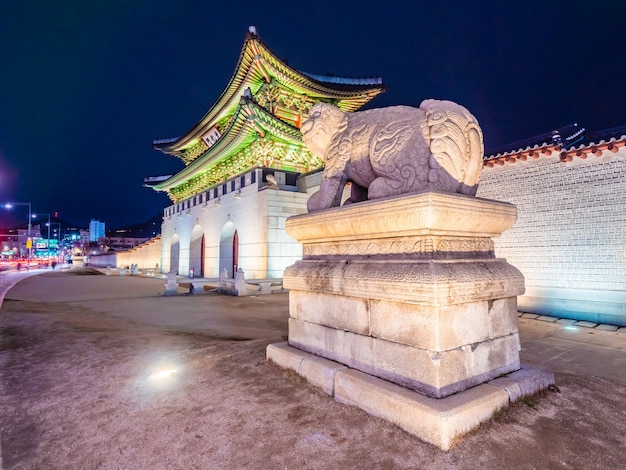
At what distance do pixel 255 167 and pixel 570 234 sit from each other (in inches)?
496

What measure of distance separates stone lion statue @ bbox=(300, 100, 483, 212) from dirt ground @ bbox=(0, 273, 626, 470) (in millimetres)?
1736

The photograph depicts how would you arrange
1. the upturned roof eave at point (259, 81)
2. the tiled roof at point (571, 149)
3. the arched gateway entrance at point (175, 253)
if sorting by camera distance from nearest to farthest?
the tiled roof at point (571, 149) → the upturned roof eave at point (259, 81) → the arched gateway entrance at point (175, 253)

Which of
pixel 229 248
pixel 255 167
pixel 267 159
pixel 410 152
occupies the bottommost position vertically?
pixel 229 248

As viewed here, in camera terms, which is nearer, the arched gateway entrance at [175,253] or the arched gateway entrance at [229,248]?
the arched gateway entrance at [229,248]

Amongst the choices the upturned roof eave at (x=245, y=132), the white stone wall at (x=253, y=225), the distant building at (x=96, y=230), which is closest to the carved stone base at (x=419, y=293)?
the white stone wall at (x=253, y=225)

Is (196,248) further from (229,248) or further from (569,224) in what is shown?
(569,224)

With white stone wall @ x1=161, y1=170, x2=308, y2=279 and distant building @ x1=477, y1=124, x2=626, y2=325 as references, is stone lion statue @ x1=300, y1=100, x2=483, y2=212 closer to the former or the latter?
distant building @ x1=477, y1=124, x2=626, y2=325

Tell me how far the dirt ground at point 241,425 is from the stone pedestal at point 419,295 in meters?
0.22

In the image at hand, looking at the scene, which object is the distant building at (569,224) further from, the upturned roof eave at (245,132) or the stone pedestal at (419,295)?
the upturned roof eave at (245,132)

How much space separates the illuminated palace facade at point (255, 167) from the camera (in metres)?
14.8

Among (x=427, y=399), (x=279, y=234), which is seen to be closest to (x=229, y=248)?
(x=279, y=234)

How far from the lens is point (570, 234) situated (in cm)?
755

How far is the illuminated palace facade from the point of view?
14805 millimetres

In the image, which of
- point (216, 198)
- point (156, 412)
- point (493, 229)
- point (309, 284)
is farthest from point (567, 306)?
point (216, 198)
